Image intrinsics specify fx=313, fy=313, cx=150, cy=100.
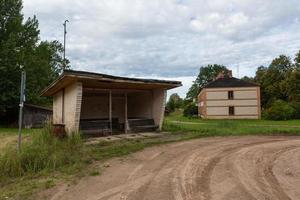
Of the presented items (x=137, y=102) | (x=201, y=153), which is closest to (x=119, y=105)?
(x=137, y=102)

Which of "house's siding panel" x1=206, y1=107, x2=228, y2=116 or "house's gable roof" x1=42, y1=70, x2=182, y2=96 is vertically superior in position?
"house's gable roof" x1=42, y1=70, x2=182, y2=96

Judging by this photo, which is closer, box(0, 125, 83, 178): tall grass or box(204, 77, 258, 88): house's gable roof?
box(0, 125, 83, 178): tall grass

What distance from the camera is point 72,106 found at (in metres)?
14.2

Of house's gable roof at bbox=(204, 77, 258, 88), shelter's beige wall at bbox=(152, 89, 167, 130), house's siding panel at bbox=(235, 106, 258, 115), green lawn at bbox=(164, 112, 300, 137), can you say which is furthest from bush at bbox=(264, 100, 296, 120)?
shelter's beige wall at bbox=(152, 89, 167, 130)

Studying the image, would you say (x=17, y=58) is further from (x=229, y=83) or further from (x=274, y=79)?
(x=274, y=79)

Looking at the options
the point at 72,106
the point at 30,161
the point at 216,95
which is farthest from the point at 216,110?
the point at 30,161

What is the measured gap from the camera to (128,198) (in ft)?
17.3

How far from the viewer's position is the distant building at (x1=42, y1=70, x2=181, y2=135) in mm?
13674

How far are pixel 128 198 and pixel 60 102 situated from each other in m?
12.8

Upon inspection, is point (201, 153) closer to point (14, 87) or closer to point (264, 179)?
point (264, 179)

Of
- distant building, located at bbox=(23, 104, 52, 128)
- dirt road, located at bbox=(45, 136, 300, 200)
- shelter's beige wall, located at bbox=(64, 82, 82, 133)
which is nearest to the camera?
dirt road, located at bbox=(45, 136, 300, 200)

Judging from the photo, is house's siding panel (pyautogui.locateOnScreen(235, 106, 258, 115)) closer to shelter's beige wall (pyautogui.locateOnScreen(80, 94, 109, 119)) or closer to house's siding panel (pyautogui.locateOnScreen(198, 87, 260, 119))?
house's siding panel (pyautogui.locateOnScreen(198, 87, 260, 119))

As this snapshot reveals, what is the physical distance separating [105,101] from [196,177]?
47.0ft

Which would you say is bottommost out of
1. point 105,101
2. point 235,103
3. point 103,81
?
point 105,101
